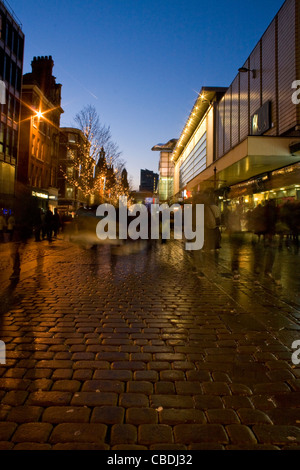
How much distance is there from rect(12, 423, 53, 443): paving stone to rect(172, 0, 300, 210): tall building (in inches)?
597

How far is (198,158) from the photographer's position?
41.5 metres

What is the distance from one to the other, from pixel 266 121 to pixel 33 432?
19.4 metres

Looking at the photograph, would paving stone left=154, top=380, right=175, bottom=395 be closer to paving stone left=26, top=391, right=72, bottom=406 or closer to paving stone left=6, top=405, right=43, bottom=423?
paving stone left=26, top=391, right=72, bottom=406

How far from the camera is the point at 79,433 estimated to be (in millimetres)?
2225

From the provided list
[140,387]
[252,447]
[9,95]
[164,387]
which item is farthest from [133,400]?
[9,95]

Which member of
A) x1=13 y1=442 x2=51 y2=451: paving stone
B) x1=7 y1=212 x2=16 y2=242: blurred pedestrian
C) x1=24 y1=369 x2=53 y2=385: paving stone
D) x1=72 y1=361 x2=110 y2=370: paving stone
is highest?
x1=7 y1=212 x2=16 y2=242: blurred pedestrian

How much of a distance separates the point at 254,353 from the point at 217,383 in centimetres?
82

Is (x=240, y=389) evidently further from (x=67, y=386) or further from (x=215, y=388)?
(x=67, y=386)

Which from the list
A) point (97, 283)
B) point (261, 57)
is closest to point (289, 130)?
point (261, 57)

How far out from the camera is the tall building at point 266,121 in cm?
1584

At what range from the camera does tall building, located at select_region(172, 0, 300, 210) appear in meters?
15.8

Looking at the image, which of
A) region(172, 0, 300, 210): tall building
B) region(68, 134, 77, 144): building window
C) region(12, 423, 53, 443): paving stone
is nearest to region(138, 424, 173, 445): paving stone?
region(12, 423, 53, 443): paving stone

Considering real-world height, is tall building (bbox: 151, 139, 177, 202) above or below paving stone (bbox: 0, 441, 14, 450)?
above

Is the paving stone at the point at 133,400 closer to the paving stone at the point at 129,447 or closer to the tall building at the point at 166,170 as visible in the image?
the paving stone at the point at 129,447
